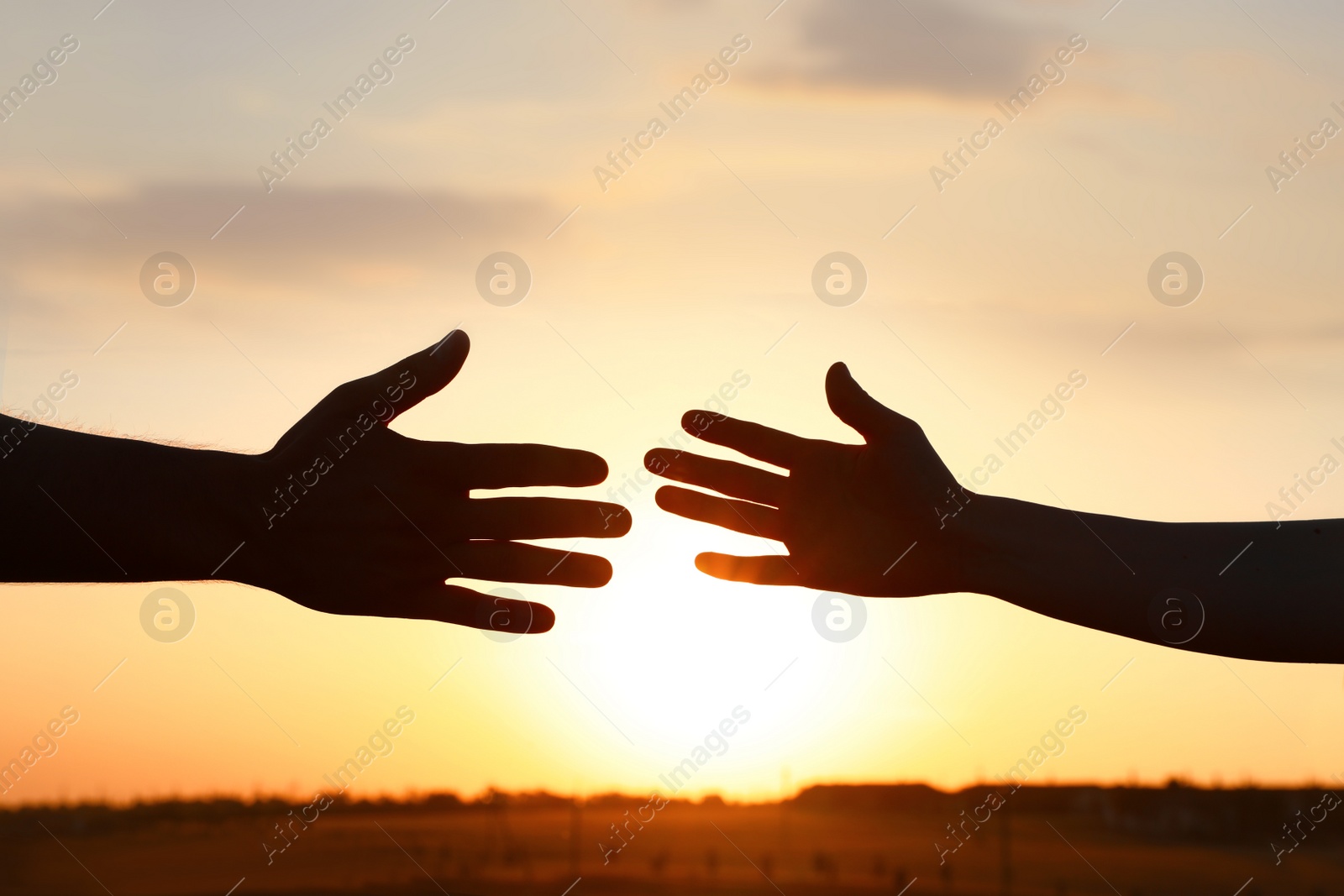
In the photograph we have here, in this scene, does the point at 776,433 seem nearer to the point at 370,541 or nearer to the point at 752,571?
the point at 752,571

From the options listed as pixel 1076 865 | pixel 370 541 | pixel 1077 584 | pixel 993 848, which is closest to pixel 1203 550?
pixel 1077 584

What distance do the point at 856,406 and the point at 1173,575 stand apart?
179cm

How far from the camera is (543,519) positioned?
17.1 ft

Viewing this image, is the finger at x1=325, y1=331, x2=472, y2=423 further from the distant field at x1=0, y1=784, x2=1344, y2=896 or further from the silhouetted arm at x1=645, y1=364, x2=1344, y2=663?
the distant field at x1=0, y1=784, x2=1344, y2=896

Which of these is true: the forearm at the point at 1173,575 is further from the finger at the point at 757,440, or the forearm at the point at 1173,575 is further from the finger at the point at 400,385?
the finger at the point at 400,385

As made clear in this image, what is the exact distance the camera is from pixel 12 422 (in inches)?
197

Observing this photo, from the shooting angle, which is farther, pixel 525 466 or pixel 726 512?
pixel 726 512

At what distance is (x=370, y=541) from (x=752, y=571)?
6.55ft

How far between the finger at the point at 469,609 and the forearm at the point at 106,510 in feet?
2.69

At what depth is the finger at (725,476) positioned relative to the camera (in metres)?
5.71

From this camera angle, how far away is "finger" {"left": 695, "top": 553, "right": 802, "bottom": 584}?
228 inches

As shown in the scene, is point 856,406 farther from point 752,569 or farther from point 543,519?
point 543,519

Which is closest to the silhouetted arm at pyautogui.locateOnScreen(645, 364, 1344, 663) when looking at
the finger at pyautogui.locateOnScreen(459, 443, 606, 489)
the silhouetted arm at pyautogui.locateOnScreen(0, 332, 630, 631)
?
the finger at pyautogui.locateOnScreen(459, 443, 606, 489)

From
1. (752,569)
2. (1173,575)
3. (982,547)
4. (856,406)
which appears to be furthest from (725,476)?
(1173,575)
